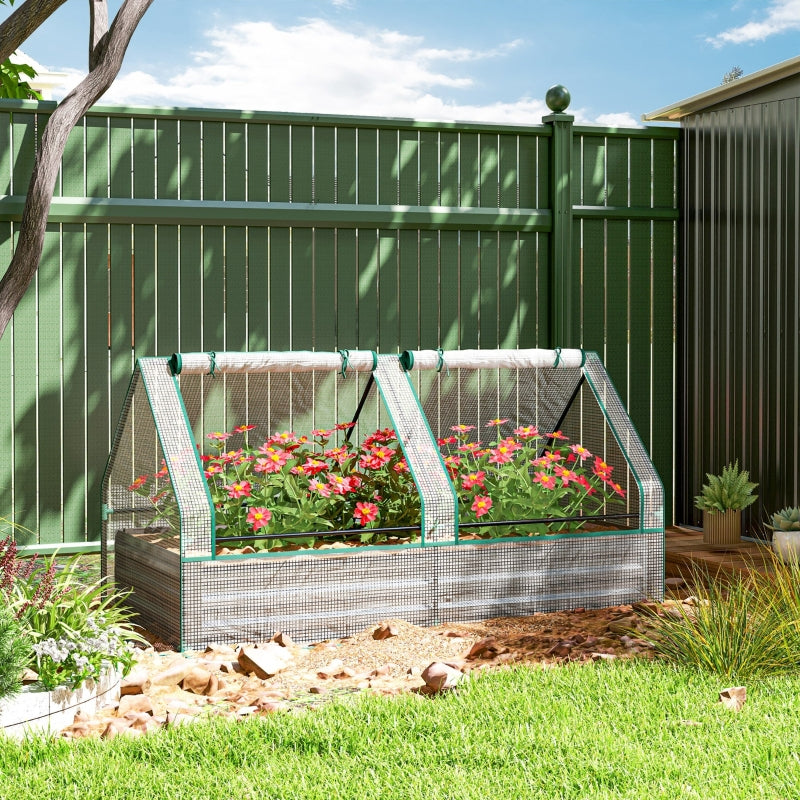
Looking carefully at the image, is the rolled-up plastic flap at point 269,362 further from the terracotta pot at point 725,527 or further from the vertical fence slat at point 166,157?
the terracotta pot at point 725,527

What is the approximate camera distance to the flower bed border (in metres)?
4.11

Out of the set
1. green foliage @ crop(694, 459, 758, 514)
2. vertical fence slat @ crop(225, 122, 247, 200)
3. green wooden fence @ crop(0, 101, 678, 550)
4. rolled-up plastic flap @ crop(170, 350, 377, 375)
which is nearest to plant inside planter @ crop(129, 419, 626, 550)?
rolled-up plastic flap @ crop(170, 350, 377, 375)

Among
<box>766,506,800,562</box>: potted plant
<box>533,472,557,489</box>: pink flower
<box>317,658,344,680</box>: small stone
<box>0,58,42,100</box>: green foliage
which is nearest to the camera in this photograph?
<box>317,658,344,680</box>: small stone

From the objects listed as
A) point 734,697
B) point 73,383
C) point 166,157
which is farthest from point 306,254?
point 734,697

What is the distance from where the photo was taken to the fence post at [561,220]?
6.80m

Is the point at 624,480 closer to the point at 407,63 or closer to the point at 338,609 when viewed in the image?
the point at 338,609

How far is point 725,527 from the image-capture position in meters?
6.11

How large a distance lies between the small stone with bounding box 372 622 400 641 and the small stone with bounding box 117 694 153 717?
1132 mm

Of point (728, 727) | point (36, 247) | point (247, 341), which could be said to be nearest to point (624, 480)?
point (728, 727)

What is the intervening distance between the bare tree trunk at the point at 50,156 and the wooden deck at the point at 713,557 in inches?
154

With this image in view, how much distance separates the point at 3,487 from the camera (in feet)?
19.6

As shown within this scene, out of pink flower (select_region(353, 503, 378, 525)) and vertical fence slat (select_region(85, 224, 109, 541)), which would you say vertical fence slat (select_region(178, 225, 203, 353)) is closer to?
vertical fence slat (select_region(85, 224, 109, 541))

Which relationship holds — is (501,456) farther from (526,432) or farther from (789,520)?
(789,520)

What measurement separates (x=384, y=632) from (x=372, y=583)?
0.22 metres
